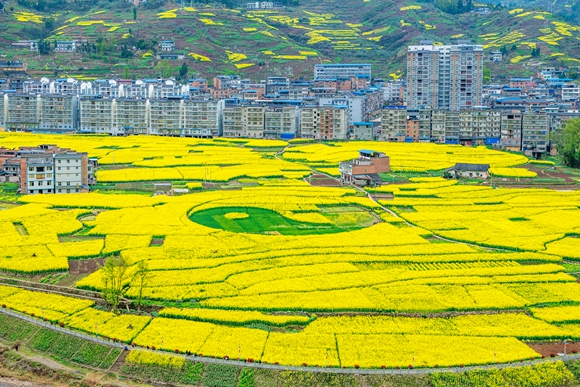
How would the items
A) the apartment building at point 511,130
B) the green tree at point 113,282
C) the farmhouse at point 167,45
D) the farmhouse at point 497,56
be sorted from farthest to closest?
1. the farmhouse at point 497,56
2. the farmhouse at point 167,45
3. the apartment building at point 511,130
4. the green tree at point 113,282

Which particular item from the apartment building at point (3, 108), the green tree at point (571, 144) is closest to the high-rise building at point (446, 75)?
the green tree at point (571, 144)

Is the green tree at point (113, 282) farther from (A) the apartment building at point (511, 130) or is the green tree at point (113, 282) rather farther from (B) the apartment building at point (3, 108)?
(B) the apartment building at point (3, 108)

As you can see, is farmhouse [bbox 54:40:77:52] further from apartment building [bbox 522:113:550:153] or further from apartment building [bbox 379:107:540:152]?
apartment building [bbox 522:113:550:153]

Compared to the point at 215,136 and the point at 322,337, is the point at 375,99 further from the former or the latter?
the point at 322,337

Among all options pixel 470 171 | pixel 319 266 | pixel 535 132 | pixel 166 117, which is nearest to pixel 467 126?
pixel 535 132

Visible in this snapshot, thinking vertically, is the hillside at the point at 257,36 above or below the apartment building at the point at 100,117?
above

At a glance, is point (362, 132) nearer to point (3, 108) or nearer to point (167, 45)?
point (3, 108)
